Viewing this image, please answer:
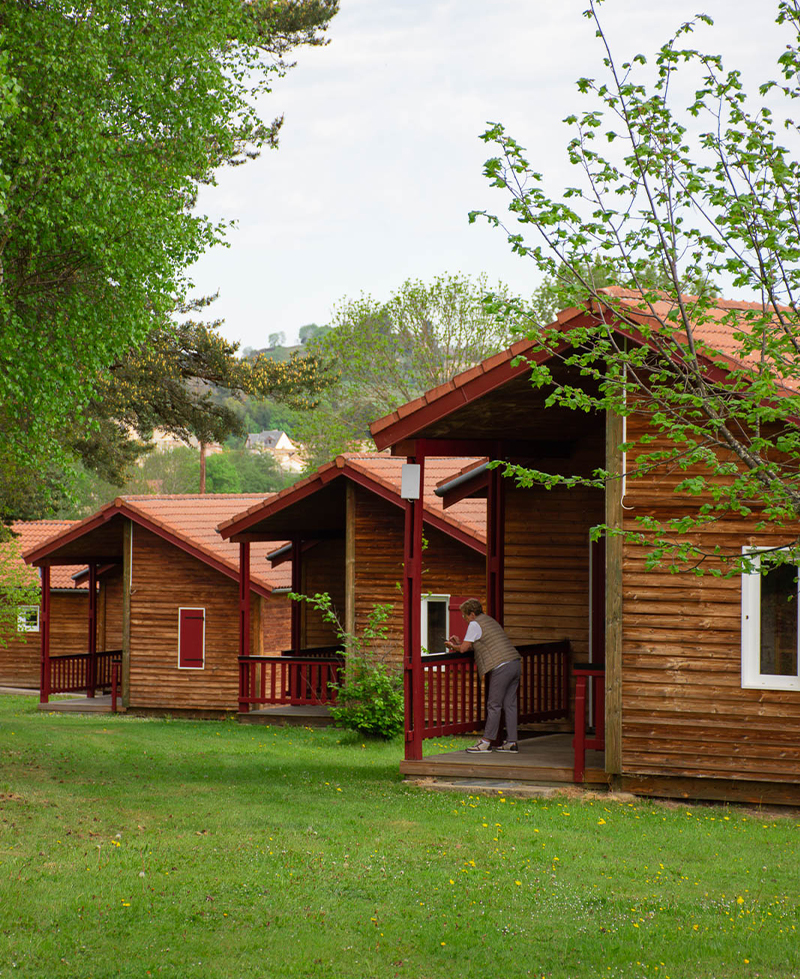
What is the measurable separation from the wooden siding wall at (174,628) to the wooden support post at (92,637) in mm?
1764

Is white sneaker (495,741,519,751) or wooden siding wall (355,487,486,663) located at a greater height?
wooden siding wall (355,487,486,663)

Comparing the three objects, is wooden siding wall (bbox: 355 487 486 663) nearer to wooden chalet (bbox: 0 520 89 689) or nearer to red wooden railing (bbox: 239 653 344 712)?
red wooden railing (bbox: 239 653 344 712)

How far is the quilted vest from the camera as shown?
40.7ft

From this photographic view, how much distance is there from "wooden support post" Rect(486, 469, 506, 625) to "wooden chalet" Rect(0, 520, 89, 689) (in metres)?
18.5

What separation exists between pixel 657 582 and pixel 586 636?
3569mm

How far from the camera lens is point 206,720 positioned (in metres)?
23.6

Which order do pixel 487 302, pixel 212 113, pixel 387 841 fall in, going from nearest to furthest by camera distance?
pixel 487 302, pixel 387 841, pixel 212 113

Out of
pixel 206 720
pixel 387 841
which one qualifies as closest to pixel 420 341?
pixel 206 720

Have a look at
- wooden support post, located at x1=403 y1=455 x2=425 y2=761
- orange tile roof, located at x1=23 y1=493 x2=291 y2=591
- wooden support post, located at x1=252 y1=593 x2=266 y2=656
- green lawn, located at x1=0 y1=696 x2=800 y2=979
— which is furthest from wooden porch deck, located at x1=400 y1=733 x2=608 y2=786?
wooden support post, located at x1=252 y1=593 x2=266 y2=656

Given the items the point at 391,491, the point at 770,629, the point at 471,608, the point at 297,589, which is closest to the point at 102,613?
the point at 297,589

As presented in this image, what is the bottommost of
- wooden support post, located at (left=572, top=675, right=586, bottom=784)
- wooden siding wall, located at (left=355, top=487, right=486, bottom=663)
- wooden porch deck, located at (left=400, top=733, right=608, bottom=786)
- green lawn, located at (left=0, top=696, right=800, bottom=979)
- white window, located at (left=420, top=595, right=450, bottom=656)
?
green lawn, located at (left=0, top=696, right=800, bottom=979)

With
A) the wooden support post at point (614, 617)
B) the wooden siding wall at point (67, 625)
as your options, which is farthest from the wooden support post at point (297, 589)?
the wooden support post at point (614, 617)

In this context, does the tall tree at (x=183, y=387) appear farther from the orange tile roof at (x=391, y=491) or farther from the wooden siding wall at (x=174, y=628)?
the orange tile roof at (x=391, y=491)

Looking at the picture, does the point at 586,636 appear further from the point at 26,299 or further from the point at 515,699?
the point at 26,299
